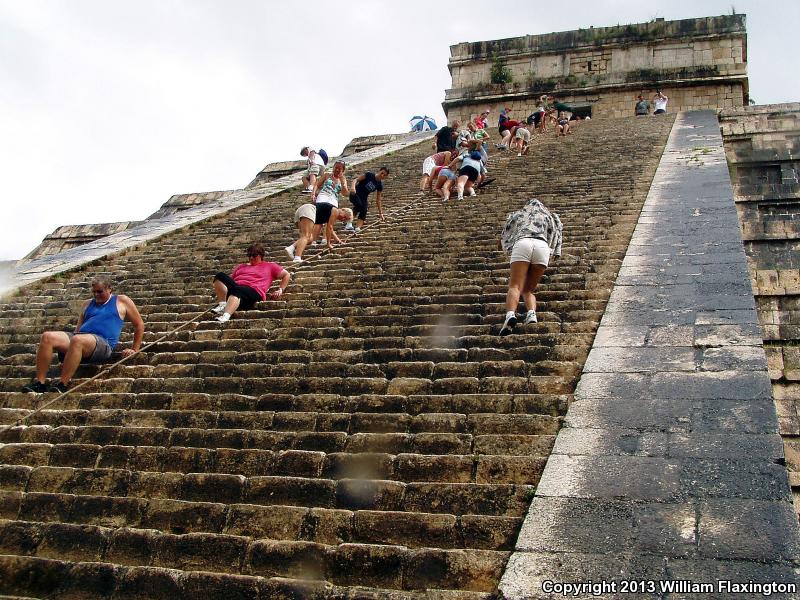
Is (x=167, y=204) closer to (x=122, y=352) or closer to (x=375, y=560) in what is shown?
(x=122, y=352)

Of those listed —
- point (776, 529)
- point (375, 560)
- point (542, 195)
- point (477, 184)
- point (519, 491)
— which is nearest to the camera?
point (776, 529)

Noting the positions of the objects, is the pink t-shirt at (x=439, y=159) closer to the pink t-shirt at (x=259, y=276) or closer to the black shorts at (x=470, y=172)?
the black shorts at (x=470, y=172)

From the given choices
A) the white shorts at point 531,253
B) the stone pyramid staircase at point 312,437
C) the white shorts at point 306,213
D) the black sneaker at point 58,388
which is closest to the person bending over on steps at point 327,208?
the white shorts at point 306,213

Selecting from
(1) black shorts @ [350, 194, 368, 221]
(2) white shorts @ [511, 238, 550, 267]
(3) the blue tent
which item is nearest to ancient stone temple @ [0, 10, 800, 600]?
(2) white shorts @ [511, 238, 550, 267]

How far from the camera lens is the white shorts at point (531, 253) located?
5.89 meters

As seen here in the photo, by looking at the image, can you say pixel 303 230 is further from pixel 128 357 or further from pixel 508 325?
pixel 508 325

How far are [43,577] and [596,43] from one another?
23.2 m

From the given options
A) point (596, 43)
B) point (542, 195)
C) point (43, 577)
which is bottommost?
point (43, 577)

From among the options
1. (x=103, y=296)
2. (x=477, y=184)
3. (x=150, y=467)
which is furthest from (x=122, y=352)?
(x=477, y=184)

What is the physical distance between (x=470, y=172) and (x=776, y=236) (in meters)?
4.29

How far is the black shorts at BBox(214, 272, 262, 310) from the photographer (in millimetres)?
7055

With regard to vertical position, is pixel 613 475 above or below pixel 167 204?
below

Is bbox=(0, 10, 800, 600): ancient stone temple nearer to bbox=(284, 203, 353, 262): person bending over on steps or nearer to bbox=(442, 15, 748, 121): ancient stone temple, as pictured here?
bbox=(284, 203, 353, 262): person bending over on steps

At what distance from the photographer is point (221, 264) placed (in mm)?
9141
